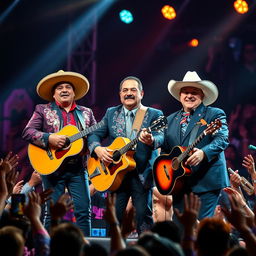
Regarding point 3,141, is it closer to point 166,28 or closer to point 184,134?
point 166,28

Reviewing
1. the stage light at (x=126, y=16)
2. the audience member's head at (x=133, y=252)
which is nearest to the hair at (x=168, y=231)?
the audience member's head at (x=133, y=252)

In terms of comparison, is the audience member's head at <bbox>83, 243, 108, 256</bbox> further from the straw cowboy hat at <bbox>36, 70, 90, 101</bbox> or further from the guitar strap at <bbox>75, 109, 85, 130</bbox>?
the straw cowboy hat at <bbox>36, 70, 90, 101</bbox>

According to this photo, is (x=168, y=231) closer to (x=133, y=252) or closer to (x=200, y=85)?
(x=133, y=252)

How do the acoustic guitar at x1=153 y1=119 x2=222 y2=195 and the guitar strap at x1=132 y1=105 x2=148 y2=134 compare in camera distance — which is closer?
the acoustic guitar at x1=153 y1=119 x2=222 y2=195

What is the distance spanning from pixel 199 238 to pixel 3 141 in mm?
9464

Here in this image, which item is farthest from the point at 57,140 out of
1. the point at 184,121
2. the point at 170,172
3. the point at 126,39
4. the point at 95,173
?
the point at 126,39

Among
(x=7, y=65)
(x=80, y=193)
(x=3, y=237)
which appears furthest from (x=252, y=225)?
(x=7, y=65)

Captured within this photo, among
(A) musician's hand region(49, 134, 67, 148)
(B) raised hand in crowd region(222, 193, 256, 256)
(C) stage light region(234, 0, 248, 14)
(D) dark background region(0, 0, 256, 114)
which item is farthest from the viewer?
(D) dark background region(0, 0, 256, 114)

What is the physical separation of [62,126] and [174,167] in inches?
62.7

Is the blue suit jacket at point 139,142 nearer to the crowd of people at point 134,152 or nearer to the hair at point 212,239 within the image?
the crowd of people at point 134,152

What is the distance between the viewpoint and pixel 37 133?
277 inches

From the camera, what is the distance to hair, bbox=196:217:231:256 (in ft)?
12.0

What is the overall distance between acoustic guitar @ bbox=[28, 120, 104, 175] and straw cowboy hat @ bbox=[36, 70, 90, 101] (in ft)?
2.14

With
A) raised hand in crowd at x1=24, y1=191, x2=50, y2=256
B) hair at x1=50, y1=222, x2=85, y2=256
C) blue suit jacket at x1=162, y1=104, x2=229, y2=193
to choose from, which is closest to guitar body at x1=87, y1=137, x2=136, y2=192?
blue suit jacket at x1=162, y1=104, x2=229, y2=193
